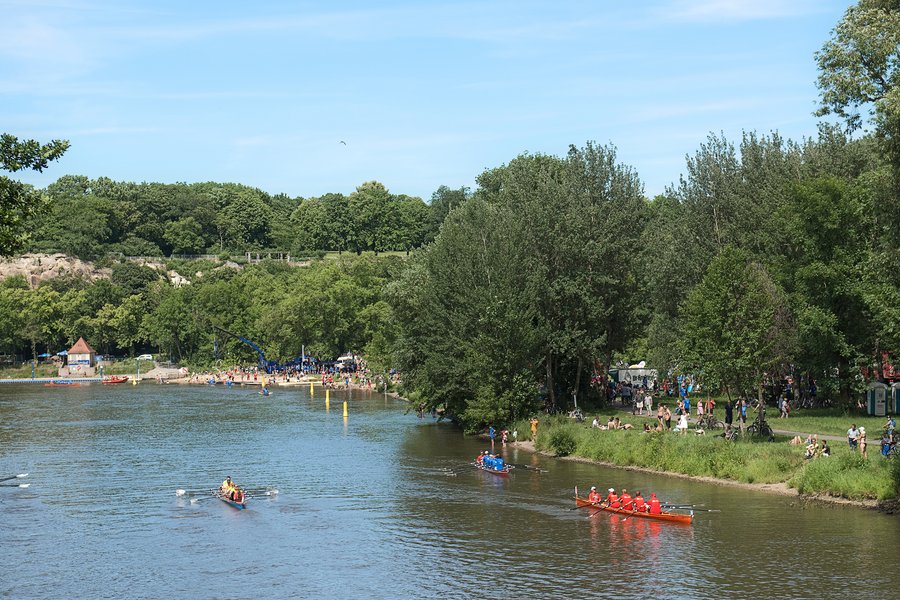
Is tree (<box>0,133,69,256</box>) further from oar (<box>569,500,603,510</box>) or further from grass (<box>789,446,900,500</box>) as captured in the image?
grass (<box>789,446,900,500</box>)

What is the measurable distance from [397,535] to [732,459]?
18.6 meters

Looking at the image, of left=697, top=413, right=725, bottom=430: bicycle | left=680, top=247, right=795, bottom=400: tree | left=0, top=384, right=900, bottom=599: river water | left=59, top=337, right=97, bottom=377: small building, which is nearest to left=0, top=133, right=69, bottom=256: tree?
left=0, top=384, right=900, bottom=599: river water

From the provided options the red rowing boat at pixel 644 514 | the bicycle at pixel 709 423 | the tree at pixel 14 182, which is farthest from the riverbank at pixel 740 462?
the tree at pixel 14 182

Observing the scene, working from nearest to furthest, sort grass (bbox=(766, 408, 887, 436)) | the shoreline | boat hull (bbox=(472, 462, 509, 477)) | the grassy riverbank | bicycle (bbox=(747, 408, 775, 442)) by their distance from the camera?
the shoreline < the grassy riverbank < bicycle (bbox=(747, 408, 775, 442)) < grass (bbox=(766, 408, 887, 436)) < boat hull (bbox=(472, 462, 509, 477))

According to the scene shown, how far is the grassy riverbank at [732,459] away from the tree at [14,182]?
115 feet

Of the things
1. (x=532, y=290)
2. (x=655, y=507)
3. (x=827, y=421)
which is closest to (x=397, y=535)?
(x=655, y=507)

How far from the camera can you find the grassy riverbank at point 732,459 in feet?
144

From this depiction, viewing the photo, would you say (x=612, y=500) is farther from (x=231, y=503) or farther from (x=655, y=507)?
(x=231, y=503)

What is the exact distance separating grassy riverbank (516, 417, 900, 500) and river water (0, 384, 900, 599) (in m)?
1.29

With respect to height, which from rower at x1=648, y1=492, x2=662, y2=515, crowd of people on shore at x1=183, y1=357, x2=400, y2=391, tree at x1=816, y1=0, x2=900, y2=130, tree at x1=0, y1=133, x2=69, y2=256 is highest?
tree at x1=816, y1=0, x2=900, y2=130

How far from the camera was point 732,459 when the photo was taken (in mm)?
50438

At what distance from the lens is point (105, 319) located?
17625cm

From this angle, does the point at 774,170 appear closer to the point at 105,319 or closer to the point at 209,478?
the point at 209,478

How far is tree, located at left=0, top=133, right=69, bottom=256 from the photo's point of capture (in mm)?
29734
